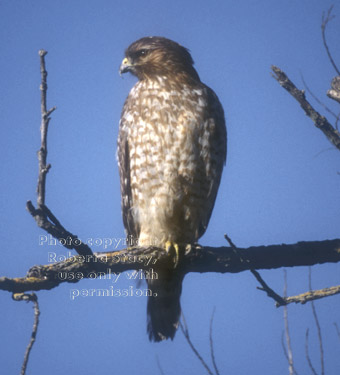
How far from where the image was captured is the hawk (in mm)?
4641

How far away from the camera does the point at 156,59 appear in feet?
17.2

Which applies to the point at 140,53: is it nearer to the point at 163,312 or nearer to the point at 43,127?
the point at 163,312

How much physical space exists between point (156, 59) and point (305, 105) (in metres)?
2.20

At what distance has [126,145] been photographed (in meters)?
4.96

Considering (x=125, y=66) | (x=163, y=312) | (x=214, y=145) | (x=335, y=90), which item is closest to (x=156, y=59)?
(x=125, y=66)

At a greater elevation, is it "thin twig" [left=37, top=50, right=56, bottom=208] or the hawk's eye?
the hawk's eye

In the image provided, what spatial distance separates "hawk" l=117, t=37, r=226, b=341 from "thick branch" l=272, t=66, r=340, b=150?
4.30 feet

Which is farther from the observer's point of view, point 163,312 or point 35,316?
point 163,312

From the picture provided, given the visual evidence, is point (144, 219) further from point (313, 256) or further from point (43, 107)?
point (43, 107)

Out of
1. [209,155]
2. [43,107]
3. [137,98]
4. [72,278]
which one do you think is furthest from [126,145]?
[43,107]

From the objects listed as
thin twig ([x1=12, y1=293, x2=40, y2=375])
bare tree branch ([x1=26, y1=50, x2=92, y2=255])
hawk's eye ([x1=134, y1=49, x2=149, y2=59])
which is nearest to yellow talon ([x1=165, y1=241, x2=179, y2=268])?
thin twig ([x1=12, y1=293, x2=40, y2=375])

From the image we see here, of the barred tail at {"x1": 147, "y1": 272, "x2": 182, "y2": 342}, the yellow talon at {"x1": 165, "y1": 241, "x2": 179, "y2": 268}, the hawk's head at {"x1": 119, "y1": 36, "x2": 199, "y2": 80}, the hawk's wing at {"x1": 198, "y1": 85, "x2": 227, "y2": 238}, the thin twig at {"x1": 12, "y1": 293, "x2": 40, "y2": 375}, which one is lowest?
the thin twig at {"x1": 12, "y1": 293, "x2": 40, "y2": 375}

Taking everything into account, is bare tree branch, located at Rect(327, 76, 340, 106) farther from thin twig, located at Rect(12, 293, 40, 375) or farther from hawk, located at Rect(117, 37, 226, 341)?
thin twig, located at Rect(12, 293, 40, 375)

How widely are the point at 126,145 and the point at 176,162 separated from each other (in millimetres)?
611
